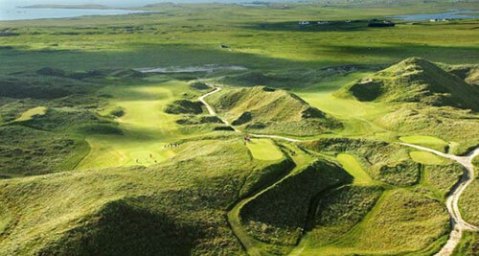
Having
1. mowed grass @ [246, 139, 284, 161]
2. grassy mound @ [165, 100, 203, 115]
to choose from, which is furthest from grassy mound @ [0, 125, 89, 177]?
mowed grass @ [246, 139, 284, 161]

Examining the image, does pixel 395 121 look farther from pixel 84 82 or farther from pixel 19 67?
pixel 19 67

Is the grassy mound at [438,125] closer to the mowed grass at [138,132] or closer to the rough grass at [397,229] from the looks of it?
the rough grass at [397,229]

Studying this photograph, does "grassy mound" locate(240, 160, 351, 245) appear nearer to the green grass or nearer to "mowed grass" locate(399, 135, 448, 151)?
"mowed grass" locate(399, 135, 448, 151)

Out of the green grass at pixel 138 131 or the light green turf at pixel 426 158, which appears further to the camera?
the green grass at pixel 138 131

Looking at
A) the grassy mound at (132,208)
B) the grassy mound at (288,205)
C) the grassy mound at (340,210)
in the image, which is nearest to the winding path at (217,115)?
the grassy mound at (132,208)

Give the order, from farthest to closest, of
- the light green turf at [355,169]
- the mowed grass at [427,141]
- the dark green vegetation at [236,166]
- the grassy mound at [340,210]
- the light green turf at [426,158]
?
the mowed grass at [427,141]
the light green turf at [426,158]
the light green turf at [355,169]
the grassy mound at [340,210]
the dark green vegetation at [236,166]

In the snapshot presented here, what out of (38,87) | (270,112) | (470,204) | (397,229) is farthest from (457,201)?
(38,87)
